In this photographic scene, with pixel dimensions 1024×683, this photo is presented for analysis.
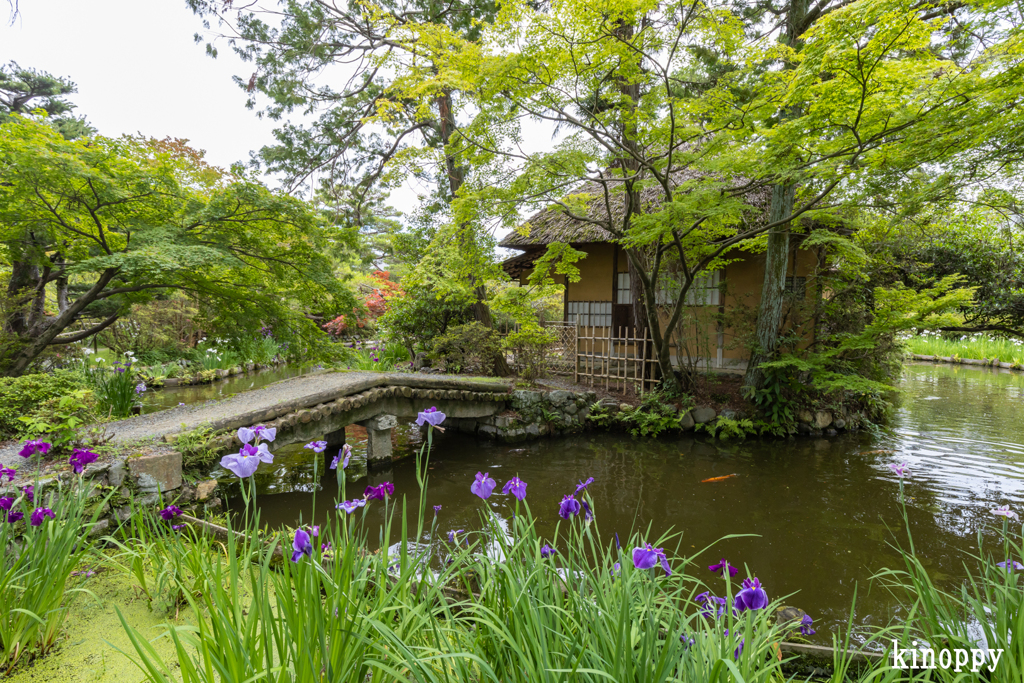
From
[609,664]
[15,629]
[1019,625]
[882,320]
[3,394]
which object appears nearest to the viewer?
[609,664]

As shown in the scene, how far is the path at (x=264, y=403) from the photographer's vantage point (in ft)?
15.3

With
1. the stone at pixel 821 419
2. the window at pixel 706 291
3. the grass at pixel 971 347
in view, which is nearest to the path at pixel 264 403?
the window at pixel 706 291

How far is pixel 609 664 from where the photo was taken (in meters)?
1.20

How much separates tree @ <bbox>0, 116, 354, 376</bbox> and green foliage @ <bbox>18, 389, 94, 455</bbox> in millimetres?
1205

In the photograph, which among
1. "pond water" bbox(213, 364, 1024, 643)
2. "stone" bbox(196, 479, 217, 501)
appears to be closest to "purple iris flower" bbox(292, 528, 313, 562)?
"pond water" bbox(213, 364, 1024, 643)

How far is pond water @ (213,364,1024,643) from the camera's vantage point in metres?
4.04

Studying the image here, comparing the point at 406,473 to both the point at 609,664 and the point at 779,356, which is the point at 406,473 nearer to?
the point at 609,664

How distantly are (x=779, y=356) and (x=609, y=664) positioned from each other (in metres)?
8.39

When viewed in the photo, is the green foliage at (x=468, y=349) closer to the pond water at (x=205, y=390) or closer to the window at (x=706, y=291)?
the pond water at (x=205, y=390)

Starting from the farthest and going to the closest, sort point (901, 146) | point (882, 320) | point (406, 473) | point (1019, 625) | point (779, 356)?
point (779, 356) → point (882, 320) → point (406, 473) → point (901, 146) → point (1019, 625)

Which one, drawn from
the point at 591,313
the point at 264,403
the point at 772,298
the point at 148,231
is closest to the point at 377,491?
the point at 148,231

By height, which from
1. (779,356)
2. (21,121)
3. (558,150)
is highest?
(558,150)

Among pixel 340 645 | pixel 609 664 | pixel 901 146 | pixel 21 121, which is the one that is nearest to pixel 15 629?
pixel 340 645

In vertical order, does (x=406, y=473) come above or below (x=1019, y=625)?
below
